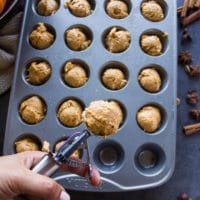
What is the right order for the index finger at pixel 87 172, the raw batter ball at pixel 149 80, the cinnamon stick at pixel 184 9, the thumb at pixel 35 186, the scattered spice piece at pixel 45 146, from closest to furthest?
the thumb at pixel 35 186
the index finger at pixel 87 172
the scattered spice piece at pixel 45 146
the raw batter ball at pixel 149 80
the cinnamon stick at pixel 184 9

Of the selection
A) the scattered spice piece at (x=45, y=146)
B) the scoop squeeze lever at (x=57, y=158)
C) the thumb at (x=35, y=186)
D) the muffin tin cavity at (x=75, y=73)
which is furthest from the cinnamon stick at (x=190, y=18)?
the thumb at (x=35, y=186)

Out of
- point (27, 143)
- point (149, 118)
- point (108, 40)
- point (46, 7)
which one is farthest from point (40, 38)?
point (149, 118)

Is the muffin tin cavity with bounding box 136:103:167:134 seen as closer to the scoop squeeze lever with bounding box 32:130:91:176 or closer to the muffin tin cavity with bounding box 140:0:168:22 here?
the muffin tin cavity with bounding box 140:0:168:22

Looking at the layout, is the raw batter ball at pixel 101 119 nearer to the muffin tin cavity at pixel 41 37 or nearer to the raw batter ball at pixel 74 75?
the raw batter ball at pixel 74 75

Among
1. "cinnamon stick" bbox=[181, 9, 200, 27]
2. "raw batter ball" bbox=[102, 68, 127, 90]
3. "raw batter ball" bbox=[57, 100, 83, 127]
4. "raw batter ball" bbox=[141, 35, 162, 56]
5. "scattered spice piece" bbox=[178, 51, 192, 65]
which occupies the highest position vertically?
"cinnamon stick" bbox=[181, 9, 200, 27]

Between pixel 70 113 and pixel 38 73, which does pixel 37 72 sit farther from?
pixel 70 113

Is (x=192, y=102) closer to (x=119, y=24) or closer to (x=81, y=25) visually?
(x=119, y=24)

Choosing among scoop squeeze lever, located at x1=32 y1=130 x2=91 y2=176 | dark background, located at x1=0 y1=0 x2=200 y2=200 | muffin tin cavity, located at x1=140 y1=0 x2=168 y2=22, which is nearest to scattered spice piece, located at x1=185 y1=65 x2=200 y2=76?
dark background, located at x1=0 y1=0 x2=200 y2=200
